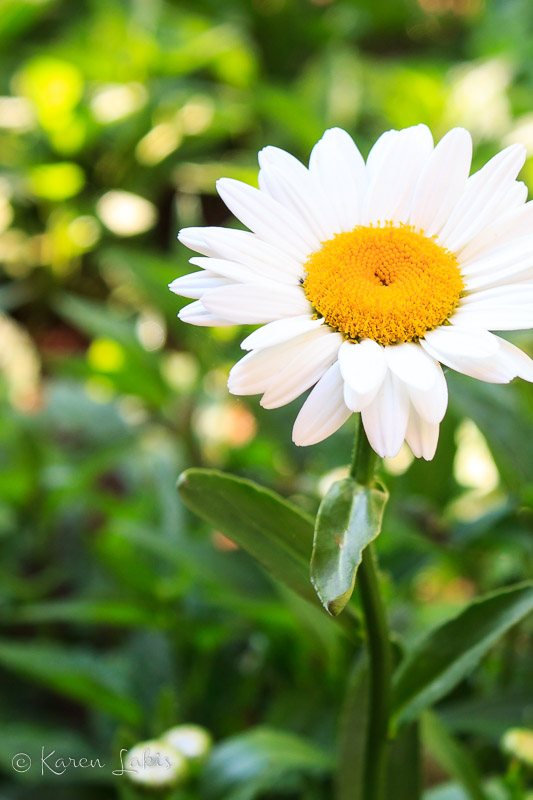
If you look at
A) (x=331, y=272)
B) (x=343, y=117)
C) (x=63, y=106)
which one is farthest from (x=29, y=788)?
(x=63, y=106)

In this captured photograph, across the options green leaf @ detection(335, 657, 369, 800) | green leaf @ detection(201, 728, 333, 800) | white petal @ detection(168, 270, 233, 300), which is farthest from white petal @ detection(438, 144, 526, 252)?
green leaf @ detection(201, 728, 333, 800)

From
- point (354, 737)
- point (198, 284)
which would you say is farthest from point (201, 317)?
point (354, 737)

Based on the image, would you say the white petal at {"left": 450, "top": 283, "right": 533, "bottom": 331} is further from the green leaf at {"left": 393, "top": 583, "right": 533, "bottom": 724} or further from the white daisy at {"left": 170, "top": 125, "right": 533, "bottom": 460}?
the green leaf at {"left": 393, "top": 583, "right": 533, "bottom": 724}

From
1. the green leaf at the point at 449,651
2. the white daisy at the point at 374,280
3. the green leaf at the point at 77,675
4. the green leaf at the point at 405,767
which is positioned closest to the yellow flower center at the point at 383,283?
the white daisy at the point at 374,280

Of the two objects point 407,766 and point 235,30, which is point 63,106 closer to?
point 235,30

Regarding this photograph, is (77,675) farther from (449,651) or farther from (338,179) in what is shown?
(338,179)

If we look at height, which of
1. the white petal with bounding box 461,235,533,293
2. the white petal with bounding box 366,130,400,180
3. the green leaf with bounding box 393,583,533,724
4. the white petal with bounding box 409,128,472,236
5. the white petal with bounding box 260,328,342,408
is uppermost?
the white petal with bounding box 366,130,400,180
